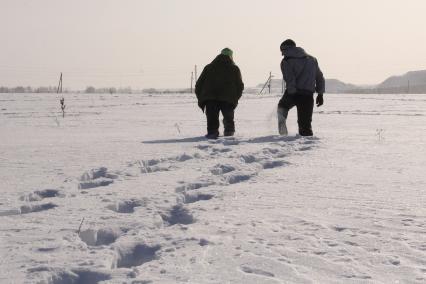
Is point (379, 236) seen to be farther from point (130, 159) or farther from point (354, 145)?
point (354, 145)

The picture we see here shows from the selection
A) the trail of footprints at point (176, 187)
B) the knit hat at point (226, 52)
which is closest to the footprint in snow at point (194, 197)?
the trail of footprints at point (176, 187)

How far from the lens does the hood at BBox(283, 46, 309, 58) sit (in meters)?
6.97

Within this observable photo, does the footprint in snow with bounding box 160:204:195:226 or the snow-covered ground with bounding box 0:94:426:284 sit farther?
the footprint in snow with bounding box 160:204:195:226

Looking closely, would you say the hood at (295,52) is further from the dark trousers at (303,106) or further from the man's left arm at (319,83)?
the dark trousers at (303,106)

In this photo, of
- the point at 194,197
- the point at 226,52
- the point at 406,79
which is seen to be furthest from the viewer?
the point at 406,79

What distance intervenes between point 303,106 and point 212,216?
4482 mm

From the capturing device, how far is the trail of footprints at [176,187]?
212 centimetres

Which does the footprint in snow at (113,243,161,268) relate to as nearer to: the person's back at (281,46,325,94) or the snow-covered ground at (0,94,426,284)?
the snow-covered ground at (0,94,426,284)

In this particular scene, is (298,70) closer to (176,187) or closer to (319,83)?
(319,83)

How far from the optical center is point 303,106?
22.8 ft

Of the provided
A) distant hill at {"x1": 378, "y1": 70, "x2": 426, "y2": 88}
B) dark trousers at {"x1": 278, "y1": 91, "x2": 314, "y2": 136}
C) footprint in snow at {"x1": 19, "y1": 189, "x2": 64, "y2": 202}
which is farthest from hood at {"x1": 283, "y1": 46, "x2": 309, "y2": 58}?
distant hill at {"x1": 378, "y1": 70, "x2": 426, "y2": 88}

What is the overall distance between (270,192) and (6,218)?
157cm

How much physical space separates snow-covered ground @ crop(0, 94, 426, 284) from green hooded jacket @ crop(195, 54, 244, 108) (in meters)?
2.00

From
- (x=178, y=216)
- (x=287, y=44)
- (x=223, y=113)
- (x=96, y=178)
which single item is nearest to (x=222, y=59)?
(x=223, y=113)
